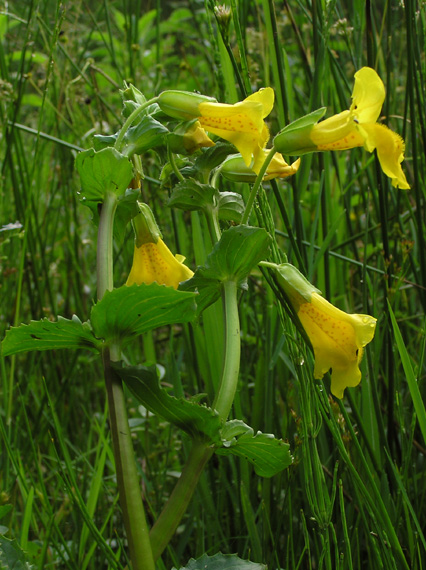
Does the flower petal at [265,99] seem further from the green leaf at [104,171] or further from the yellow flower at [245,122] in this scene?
the green leaf at [104,171]

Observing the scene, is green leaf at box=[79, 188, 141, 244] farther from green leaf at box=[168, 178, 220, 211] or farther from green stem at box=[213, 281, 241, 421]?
green stem at box=[213, 281, 241, 421]

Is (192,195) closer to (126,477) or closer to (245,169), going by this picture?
(245,169)

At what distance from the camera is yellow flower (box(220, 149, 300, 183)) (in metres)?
0.70

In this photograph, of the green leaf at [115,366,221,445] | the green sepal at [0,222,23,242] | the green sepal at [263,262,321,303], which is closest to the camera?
the green leaf at [115,366,221,445]

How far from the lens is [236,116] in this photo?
64cm

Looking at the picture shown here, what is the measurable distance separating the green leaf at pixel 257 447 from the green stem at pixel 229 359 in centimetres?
2

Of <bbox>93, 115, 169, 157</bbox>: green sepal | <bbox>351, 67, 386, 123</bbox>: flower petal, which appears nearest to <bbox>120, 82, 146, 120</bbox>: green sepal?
<bbox>93, 115, 169, 157</bbox>: green sepal

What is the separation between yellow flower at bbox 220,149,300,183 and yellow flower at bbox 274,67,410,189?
50 millimetres

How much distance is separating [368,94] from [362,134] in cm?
4

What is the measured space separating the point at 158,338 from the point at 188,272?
98cm

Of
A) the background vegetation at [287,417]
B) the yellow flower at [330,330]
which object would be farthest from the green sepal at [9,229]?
the yellow flower at [330,330]

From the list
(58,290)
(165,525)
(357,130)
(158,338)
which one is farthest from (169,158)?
(58,290)

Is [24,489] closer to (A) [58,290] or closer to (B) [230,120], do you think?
(B) [230,120]

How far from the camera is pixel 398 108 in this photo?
182cm
